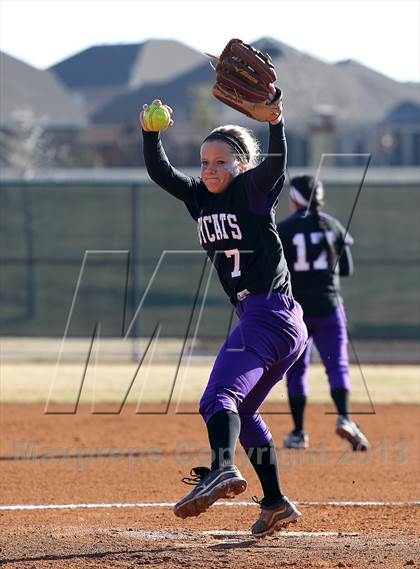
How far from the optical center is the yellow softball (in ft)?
17.1

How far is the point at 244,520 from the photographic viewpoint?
5953 millimetres

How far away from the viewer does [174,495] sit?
6852mm

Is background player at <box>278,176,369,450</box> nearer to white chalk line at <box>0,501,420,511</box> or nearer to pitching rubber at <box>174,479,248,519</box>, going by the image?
white chalk line at <box>0,501,420,511</box>

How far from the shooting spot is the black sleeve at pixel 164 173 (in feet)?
16.9

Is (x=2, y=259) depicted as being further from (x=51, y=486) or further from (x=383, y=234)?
(x=51, y=486)

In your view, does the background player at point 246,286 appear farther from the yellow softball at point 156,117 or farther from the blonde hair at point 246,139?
the yellow softball at point 156,117

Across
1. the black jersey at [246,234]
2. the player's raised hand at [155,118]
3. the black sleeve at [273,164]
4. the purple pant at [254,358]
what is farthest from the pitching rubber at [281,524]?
the player's raised hand at [155,118]

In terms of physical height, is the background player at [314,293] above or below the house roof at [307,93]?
above

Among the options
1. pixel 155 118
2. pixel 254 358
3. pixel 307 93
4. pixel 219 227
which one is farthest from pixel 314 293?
pixel 307 93

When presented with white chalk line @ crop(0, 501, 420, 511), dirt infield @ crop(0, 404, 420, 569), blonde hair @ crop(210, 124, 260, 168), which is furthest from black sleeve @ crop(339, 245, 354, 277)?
blonde hair @ crop(210, 124, 260, 168)

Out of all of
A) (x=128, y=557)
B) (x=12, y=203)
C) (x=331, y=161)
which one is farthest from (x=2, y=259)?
(x=331, y=161)

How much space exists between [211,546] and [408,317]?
10167mm

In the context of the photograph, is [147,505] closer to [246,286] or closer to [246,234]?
[246,286]

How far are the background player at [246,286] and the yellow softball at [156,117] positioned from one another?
0.49 ft
